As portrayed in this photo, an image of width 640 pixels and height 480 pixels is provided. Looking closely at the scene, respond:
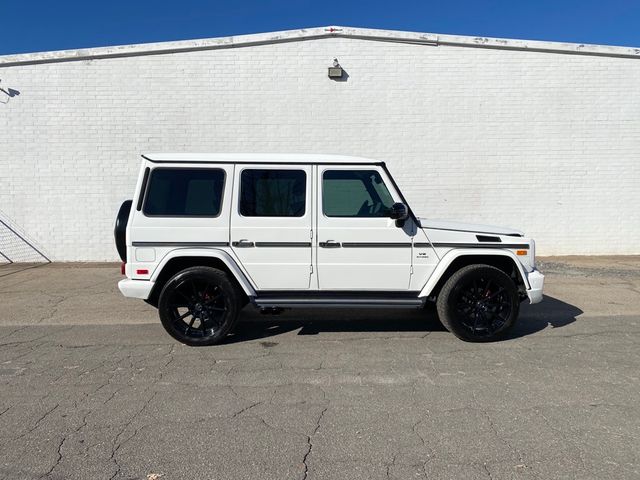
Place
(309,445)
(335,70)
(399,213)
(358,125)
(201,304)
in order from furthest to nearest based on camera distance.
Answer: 1. (358,125)
2. (335,70)
3. (201,304)
4. (399,213)
5. (309,445)

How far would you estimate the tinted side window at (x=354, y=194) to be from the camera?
5.05 meters

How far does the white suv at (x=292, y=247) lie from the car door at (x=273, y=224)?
1cm

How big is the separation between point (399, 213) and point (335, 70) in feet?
22.3

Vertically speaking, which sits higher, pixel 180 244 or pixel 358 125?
pixel 358 125

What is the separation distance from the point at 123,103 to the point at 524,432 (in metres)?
10.6

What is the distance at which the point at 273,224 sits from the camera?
5.02 meters

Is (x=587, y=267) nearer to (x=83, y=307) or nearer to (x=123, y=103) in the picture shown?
(x=83, y=307)

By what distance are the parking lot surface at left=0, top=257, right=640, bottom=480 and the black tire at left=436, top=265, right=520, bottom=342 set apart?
19cm

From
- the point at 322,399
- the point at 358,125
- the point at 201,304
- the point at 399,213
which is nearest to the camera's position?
the point at 322,399

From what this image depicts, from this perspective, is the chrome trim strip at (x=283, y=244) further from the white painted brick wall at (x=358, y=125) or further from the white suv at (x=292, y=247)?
the white painted brick wall at (x=358, y=125)

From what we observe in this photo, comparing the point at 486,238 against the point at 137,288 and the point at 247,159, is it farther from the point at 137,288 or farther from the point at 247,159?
the point at 137,288

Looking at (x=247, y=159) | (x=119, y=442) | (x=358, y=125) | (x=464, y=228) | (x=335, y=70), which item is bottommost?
(x=119, y=442)

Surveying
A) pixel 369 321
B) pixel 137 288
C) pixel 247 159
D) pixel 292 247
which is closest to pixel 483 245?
pixel 369 321

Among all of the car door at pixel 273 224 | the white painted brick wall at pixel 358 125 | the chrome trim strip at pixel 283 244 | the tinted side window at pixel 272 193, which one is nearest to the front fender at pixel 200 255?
the car door at pixel 273 224
